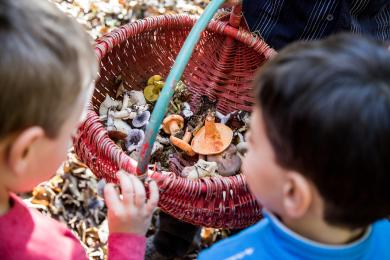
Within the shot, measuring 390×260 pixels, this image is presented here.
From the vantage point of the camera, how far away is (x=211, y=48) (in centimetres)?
179

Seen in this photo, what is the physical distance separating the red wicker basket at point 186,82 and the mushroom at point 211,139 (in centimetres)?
9

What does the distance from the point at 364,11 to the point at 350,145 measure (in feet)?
3.40

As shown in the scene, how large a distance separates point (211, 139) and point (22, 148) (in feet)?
2.91

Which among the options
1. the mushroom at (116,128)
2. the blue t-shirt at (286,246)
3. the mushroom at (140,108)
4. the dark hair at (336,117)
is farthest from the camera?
the mushroom at (140,108)

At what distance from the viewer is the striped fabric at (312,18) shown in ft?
5.21

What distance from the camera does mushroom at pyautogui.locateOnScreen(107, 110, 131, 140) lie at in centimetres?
156

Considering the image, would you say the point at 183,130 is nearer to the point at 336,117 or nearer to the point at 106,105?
the point at 106,105

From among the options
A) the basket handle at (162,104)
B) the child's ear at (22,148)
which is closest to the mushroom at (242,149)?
the basket handle at (162,104)

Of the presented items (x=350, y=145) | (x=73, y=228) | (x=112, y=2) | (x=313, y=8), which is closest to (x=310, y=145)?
(x=350, y=145)

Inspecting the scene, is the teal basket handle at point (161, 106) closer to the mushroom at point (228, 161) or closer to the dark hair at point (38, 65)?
the dark hair at point (38, 65)

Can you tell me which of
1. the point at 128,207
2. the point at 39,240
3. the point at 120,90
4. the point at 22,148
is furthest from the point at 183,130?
the point at 22,148

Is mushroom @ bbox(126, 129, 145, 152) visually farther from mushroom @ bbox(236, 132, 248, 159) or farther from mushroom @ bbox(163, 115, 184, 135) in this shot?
mushroom @ bbox(236, 132, 248, 159)

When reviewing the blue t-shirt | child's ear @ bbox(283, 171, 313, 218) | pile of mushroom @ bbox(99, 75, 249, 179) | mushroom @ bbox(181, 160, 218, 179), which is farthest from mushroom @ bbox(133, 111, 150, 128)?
child's ear @ bbox(283, 171, 313, 218)

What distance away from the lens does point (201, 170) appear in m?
1.46
